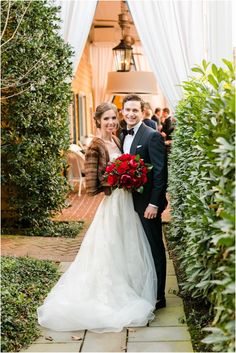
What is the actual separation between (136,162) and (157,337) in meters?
1.42

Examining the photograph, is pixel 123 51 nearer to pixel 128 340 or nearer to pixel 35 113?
pixel 35 113

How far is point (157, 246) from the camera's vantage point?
505 cm

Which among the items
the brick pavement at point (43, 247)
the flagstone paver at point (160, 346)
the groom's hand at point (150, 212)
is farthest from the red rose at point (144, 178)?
the brick pavement at point (43, 247)

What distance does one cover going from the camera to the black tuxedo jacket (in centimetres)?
490

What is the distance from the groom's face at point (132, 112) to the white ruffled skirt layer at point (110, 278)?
2.01 ft

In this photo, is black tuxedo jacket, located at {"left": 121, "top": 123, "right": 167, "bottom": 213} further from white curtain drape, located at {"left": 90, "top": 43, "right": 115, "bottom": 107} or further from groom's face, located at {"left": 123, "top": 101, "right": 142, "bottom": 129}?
white curtain drape, located at {"left": 90, "top": 43, "right": 115, "bottom": 107}

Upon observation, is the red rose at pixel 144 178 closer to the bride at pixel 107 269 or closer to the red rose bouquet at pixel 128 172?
the red rose bouquet at pixel 128 172

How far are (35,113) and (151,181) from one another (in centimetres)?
336

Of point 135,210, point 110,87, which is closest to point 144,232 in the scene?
point 135,210

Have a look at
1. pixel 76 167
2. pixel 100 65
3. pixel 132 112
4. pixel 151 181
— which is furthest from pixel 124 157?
pixel 100 65

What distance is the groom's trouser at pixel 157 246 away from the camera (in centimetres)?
502

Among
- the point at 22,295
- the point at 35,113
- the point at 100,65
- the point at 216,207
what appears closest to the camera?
the point at 216,207

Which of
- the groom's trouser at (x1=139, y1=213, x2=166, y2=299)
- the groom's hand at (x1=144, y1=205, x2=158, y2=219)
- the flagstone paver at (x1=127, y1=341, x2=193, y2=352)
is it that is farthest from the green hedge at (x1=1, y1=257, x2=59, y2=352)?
the groom's hand at (x1=144, y1=205, x2=158, y2=219)

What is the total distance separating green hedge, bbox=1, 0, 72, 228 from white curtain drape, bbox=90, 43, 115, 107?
11.0 m
